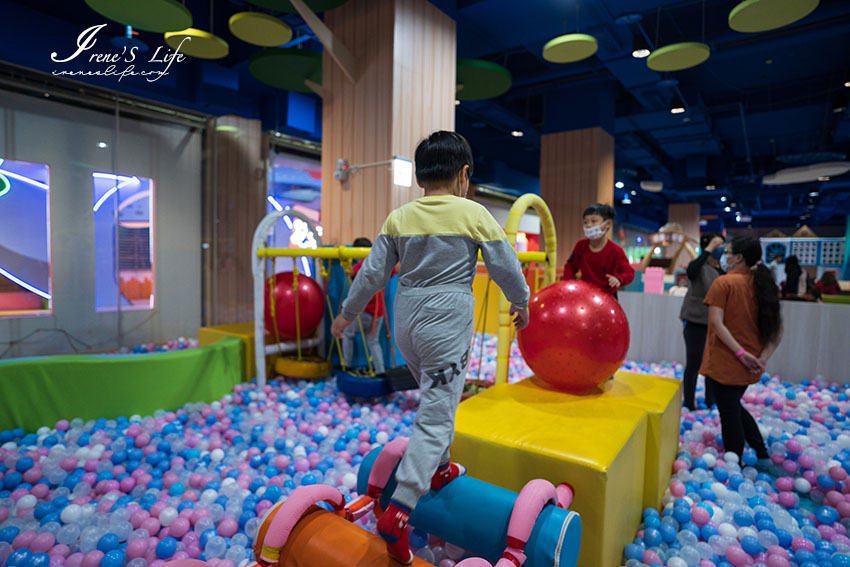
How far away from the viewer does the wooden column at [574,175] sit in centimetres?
873

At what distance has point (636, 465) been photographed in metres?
2.02

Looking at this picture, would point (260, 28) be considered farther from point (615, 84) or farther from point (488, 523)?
point (615, 84)

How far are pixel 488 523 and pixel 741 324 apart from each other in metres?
1.92

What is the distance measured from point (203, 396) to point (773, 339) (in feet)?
Answer: 12.0

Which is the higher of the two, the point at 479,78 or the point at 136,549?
the point at 479,78

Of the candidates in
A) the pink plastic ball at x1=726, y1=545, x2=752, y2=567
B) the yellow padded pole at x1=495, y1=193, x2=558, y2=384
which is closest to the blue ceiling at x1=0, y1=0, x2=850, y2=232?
the yellow padded pole at x1=495, y1=193, x2=558, y2=384

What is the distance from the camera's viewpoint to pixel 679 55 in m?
5.40

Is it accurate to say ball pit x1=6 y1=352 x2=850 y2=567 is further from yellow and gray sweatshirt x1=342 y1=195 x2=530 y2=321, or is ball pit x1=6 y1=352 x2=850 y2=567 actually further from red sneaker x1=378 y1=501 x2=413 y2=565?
yellow and gray sweatshirt x1=342 y1=195 x2=530 y2=321

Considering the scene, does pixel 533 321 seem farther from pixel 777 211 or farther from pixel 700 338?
pixel 777 211

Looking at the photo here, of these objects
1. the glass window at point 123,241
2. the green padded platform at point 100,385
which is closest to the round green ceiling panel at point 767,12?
the green padded platform at point 100,385

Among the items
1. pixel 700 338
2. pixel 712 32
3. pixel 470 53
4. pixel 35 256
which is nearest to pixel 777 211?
pixel 712 32

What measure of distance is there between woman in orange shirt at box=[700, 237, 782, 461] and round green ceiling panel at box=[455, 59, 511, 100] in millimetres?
4016

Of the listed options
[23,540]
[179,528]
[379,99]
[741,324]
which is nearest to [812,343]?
[741,324]

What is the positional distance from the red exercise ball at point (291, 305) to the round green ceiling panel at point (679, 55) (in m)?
4.66
